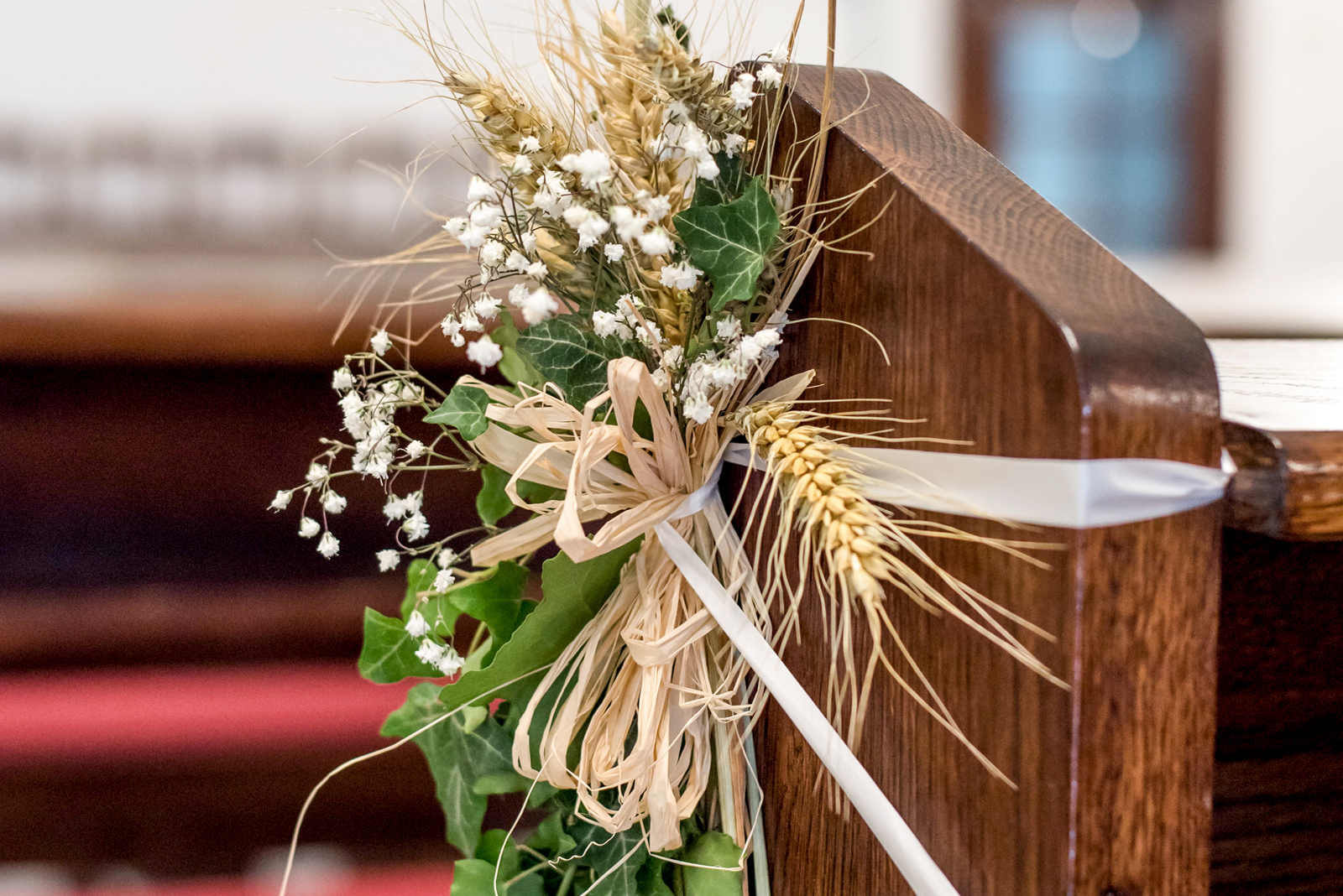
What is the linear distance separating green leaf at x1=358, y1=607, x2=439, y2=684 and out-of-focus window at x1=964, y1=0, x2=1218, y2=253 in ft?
9.60

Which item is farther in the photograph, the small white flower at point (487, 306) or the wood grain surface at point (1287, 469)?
the small white flower at point (487, 306)

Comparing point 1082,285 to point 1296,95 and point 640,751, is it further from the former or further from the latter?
point 1296,95

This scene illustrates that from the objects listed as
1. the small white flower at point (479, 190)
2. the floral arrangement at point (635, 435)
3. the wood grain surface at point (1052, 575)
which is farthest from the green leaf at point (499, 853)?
the small white flower at point (479, 190)

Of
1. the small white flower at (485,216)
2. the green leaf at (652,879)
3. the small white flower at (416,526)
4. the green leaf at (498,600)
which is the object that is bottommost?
the green leaf at (652,879)

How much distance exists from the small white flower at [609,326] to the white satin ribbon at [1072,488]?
15 centimetres

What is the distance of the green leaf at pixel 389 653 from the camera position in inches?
19.3

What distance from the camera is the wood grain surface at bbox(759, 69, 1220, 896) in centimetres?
23

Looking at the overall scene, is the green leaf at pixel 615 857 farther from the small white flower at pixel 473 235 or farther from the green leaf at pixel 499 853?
the small white flower at pixel 473 235

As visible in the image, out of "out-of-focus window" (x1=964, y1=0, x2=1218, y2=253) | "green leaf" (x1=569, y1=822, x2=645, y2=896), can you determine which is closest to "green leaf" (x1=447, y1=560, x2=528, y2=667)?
"green leaf" (x1=569, y1=822, x2=645, y2=896)

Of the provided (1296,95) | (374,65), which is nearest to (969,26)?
(1296,95)

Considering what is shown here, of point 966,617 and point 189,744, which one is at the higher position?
point 966,617

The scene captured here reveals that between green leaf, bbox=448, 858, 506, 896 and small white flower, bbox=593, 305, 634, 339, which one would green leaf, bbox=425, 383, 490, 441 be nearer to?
small white flower, bbox=593, 305, 634, 339

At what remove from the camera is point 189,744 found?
948 millimetres

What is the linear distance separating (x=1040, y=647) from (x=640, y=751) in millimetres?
188
